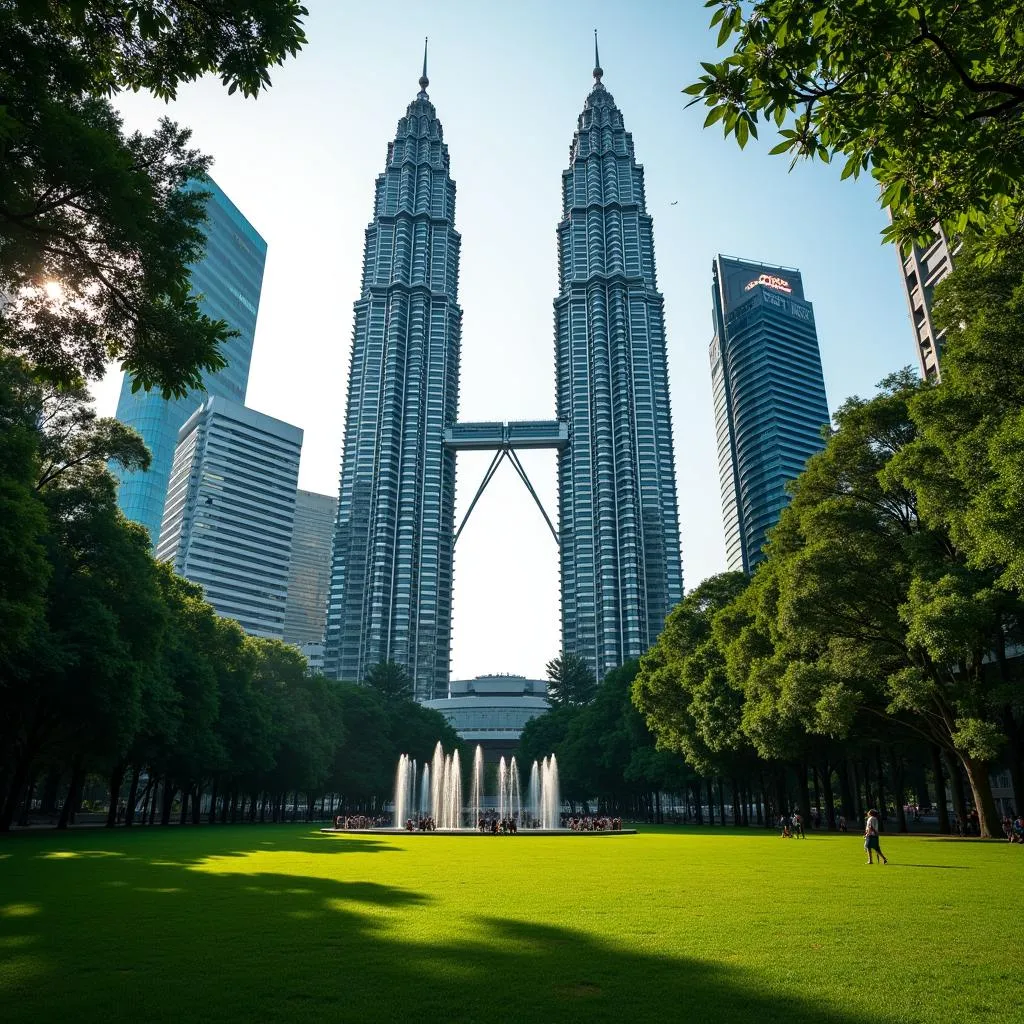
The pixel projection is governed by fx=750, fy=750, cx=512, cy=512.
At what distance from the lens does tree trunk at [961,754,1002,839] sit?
34.0 meters

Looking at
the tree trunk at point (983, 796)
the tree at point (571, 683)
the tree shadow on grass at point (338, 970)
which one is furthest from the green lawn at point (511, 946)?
the tree at point (571, 683)

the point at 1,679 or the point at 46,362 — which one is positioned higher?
the point at 46,362

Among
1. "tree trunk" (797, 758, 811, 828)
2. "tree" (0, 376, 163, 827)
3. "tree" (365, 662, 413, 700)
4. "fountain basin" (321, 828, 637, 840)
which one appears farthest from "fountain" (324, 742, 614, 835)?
"tree" (0, 376, 163, 827)

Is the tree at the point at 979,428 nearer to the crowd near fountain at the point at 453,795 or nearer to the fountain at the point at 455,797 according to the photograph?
the fountain at the point at 455,797

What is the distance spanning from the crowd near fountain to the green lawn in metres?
55.7

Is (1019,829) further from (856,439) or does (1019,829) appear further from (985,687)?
(856,439)

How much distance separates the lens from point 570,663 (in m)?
154

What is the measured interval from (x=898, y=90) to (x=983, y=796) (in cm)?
3574

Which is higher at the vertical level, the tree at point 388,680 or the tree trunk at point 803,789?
the tree at point 388,680

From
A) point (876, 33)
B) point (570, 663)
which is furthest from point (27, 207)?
point (570, 663)

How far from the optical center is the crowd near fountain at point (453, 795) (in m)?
75.6

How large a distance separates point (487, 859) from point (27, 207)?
22.6 metres

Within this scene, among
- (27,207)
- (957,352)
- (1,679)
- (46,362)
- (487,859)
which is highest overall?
(957,352)

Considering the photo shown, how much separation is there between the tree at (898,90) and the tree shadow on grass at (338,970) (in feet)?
29.9
